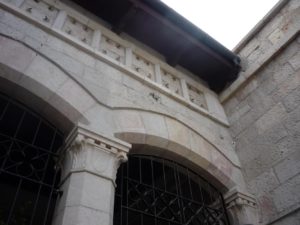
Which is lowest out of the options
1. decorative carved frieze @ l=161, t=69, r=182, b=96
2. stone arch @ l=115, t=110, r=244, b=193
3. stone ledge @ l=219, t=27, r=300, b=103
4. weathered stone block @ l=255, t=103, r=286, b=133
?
stone arch @ l=115, t=110, r=244, b=193

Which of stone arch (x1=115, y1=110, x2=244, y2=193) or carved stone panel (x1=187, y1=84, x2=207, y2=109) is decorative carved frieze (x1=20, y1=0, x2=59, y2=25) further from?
carved stone panel (x1=187, y1=84, x2=207, y2=109)

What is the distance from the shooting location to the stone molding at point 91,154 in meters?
2.84

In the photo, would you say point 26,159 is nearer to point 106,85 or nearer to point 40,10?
point 106,85

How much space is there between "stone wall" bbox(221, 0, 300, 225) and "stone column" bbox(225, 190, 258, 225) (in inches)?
3.7

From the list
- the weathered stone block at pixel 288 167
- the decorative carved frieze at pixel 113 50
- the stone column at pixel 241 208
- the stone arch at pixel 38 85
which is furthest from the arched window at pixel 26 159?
the weathered stone block at pixel 288 167

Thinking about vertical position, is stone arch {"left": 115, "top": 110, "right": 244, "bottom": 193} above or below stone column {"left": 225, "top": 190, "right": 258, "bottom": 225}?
above

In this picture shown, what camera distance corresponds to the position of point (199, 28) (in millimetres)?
4938

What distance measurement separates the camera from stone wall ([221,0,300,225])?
3.76 metres

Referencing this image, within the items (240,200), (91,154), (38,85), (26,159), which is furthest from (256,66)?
(26,159)

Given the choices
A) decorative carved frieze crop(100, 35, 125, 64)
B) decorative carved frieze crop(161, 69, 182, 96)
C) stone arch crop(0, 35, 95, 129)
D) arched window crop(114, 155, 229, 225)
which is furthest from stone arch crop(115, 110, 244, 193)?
decorative carved frieze crop(100, 35, 125, 64)

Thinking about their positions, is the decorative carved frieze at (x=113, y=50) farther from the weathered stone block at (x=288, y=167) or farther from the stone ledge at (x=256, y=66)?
the weathered stone block at (x=288, y=167)

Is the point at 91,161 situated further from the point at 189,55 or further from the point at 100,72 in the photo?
the point at 189,55

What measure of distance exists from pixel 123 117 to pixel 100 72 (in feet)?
2.23

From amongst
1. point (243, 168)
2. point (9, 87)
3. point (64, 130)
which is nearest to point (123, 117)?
point (64, 130)
